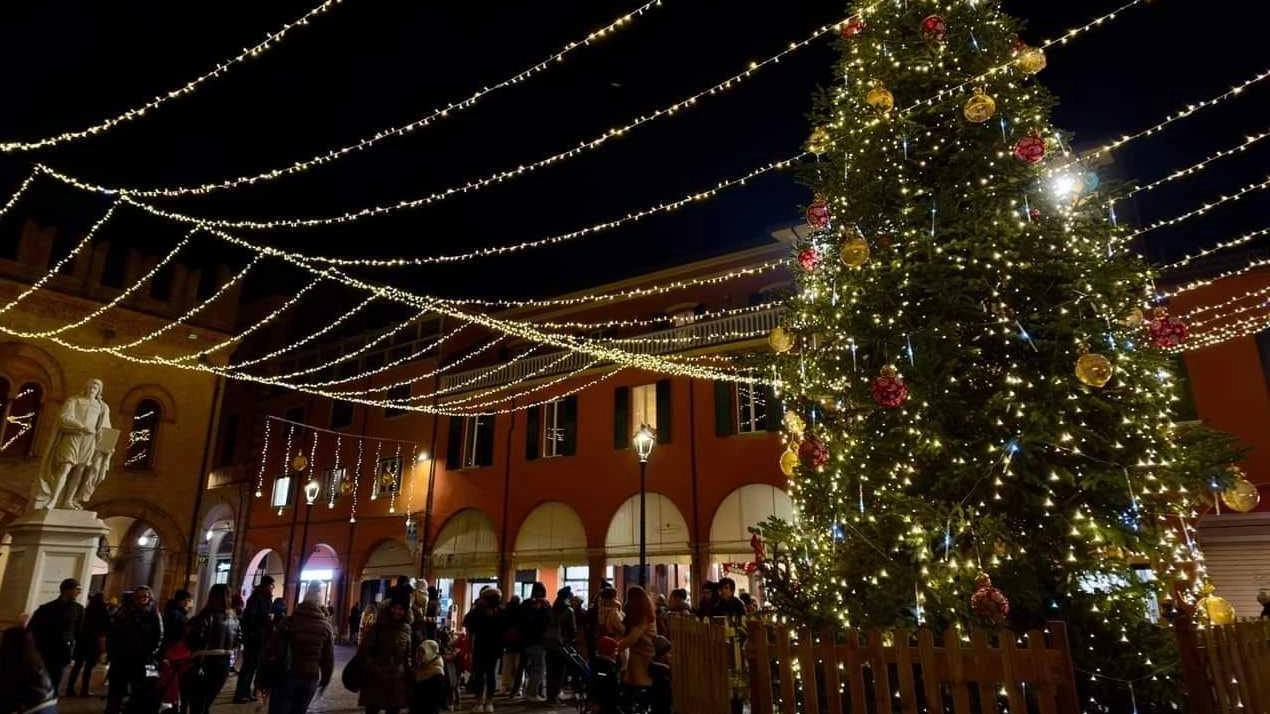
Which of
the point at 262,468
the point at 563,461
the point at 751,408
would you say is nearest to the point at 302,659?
the point at 751,408

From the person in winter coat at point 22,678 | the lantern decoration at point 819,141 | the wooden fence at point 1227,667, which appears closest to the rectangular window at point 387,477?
the person in winter coat at point 22,678

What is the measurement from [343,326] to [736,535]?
20.6m

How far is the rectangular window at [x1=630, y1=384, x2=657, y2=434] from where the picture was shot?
21016 mm

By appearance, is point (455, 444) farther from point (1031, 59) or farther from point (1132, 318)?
point (1132, 318)

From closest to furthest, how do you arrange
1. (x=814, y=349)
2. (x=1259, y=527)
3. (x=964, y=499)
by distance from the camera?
(x=964, y=499), (x=814, y=349), (x=1259, y=527)

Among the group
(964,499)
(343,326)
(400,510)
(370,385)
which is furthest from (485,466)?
(964,499)

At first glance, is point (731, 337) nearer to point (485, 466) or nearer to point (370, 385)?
point (485, 466)

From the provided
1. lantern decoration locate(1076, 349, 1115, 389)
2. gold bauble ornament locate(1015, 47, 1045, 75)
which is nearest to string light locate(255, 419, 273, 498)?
gold bauble ornament locate(1015, 47, 1045, 75)

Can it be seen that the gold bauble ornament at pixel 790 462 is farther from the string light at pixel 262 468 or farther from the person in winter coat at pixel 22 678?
the string light at pixel 262 468

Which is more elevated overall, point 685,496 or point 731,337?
point 731,337

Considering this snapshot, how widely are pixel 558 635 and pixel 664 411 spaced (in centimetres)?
1088

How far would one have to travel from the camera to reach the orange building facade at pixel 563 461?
18.1 metres

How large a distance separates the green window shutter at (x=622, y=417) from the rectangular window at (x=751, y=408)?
341 centimetres

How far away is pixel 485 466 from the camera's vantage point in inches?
926
